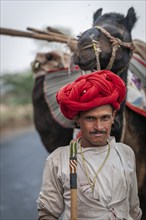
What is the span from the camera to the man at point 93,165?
2.33 m

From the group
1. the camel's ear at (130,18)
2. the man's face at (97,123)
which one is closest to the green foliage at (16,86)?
the camel's ear at (130,18)

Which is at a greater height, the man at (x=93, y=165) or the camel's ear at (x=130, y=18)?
the camel's ear at (x=130, y=18)

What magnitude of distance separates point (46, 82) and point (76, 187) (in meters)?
3.13

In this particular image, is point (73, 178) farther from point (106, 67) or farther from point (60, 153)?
point (106, 67)

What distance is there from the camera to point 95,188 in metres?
2.35

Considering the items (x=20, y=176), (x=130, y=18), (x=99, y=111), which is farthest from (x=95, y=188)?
(x=20, y=176)

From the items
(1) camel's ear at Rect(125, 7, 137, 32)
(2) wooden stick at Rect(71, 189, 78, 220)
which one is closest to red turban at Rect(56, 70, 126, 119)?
(2) wooden stick at Rect(71, 189, 78, 220)

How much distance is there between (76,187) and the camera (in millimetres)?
2264

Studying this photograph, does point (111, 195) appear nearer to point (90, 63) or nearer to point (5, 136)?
point (90, 63)

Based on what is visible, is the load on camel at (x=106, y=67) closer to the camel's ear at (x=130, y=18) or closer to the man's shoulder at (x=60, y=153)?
the camel's ear at (x=130, y=18)

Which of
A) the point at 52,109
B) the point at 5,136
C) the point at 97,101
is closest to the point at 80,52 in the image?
the point at 97,101

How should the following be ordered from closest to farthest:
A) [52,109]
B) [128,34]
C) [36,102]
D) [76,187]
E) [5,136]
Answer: [76,187]
[128,34]
[52,109]
[36,102]
[5,136]

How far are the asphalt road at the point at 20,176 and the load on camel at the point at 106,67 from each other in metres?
0.95

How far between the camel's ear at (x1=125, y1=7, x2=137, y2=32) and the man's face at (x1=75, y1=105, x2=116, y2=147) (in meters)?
1.48
